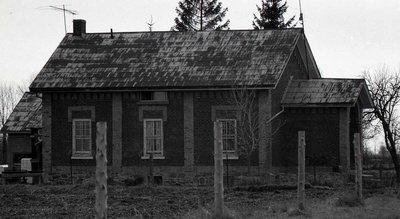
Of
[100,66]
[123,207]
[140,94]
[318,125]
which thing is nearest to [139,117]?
[140,94]

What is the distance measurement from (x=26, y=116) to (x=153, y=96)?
10.3 metres

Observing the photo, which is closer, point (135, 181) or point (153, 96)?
point (135, 181)

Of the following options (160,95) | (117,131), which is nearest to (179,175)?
(117,131)

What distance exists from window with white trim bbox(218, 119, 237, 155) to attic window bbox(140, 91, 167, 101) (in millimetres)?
3060

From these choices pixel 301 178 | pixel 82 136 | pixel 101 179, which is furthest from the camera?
pixel 82 136

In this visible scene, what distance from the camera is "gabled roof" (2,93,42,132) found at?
44.2 metres

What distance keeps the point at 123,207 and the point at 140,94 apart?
1702 centimetres

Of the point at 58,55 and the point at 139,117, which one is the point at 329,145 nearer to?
the point at 139,117

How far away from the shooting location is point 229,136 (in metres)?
37.9

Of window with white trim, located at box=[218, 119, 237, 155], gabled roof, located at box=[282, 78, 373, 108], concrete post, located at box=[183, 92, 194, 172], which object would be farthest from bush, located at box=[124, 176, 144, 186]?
gabled roof, located at box=[282, 78, 373, 108]

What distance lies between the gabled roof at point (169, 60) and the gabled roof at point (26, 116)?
15.9ft

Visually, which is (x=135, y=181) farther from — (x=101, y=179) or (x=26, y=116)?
(x=101, y=179)

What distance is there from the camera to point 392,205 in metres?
21.8

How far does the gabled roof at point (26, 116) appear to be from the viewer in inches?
1742
